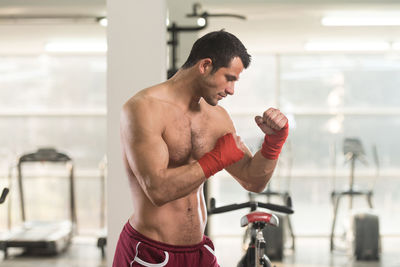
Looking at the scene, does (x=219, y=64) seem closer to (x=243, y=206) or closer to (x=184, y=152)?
(x=184, y=152)

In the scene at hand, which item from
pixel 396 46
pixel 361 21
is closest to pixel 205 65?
pixel 361 21

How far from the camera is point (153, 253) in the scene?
211cm

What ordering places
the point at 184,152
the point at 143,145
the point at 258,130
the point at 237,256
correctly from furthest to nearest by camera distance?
the point at 258,130 → the point at 237,256 → the point at 184,152 → the point at 143,145

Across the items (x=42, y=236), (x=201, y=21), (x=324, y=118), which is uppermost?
(x=201, y=21)

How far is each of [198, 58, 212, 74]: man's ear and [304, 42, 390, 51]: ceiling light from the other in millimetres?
5295

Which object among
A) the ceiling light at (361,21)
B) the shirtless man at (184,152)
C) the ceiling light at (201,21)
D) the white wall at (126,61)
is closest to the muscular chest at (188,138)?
the shirtless man at (184,152)

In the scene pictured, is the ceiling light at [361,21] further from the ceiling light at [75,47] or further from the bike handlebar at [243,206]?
the bike handlebar at [243,206]

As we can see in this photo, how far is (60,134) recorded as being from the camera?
A: 25.1 feet

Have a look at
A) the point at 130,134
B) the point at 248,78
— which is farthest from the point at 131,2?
the point at 248,78

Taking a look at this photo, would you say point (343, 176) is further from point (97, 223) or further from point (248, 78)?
point (97, 223)

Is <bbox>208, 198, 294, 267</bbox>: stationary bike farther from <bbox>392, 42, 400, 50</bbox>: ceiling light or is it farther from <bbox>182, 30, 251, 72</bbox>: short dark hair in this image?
<bbox>392, 42, 400, 50</bbox>: ceiling light

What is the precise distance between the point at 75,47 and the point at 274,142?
5.64 meters

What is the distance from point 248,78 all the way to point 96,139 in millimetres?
2257

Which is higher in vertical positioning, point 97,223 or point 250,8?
point 250,8
